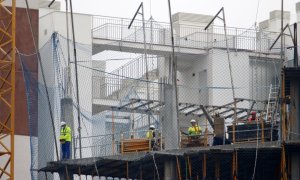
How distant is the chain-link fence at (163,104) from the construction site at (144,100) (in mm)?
78

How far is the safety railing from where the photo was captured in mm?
62656

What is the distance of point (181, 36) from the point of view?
6588 centimetres

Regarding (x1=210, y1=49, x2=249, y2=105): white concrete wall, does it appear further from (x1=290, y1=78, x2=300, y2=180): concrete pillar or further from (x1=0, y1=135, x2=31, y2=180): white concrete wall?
(x1=290, y1=78, x2=300, y2=180): concrete pillar

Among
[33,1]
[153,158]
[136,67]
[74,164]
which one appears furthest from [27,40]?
[153,158]

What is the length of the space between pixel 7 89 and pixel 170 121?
14.4 metres

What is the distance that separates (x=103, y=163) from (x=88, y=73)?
516 inches

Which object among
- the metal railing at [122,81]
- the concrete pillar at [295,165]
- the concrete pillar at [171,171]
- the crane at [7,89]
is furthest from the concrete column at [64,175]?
the concrete pillar at [295,165]

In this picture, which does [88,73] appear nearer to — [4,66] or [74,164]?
[4,66]

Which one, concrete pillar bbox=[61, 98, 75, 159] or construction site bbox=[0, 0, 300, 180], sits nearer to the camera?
construction site bbox=[0, 0, 300, 180]

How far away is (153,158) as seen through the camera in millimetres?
43656

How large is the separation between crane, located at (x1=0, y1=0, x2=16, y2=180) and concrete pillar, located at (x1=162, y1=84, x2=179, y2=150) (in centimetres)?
1246

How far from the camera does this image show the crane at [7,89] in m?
54.6

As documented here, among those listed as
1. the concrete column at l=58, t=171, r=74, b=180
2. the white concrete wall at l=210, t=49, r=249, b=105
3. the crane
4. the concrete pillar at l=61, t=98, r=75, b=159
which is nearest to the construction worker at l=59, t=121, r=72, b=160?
the concrete pillar at l=61, t=98, r=75, b=159

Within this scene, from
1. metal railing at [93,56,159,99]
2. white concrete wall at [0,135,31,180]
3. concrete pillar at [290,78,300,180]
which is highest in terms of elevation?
metal railing at [93,56,159,99]
